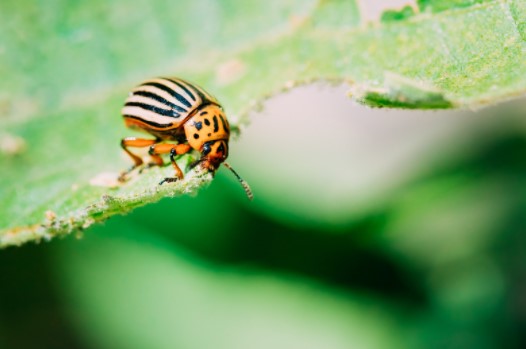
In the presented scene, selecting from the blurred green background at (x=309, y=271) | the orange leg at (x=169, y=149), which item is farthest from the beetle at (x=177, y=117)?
the blurred green background at (x=309, y=271)

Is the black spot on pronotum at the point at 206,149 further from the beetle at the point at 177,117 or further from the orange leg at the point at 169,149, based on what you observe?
the orange leg at the point at 169,149

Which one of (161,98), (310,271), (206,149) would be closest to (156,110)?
(161,98)

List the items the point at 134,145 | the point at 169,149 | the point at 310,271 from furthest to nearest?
the point at 310,271, the point at 169,149, the point at 134,145

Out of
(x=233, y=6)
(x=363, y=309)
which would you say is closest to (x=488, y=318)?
(x=363, y=309)

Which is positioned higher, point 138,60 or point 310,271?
point 138,60

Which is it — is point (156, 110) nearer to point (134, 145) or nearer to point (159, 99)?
point (159, 99)

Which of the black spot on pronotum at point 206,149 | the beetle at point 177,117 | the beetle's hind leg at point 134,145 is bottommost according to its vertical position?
the beetle's hind leg at point 134,145

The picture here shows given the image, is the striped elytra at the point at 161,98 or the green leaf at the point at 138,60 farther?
the striped elytra at the point at 161,98

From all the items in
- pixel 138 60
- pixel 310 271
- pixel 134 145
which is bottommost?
pixel 134 145
